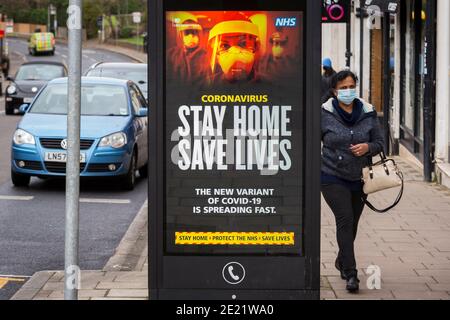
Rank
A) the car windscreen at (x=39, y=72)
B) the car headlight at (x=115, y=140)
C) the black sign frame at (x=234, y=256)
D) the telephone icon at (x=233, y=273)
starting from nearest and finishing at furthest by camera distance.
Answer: the black sign frame at (x=234, y=256)
the telephone icon at (x=233, y=273)
the car headlight at (x=115, y=140)
the car windscreen at (x=39, y=72)

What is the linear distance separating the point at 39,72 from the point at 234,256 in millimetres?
27730

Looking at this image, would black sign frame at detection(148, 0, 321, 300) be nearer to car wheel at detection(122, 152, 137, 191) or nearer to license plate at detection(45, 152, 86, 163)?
license plate at detection(45, 152, 86, 163)

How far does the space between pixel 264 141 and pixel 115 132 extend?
8.52 metres

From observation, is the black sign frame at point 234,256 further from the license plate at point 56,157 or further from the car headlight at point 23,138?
the car headlight at point 23,138

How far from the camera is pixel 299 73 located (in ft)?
22.0

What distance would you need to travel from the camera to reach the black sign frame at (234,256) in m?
6.65

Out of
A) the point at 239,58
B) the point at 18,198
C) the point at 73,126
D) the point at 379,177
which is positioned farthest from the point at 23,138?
the point at 73,126

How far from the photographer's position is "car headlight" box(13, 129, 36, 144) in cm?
1491

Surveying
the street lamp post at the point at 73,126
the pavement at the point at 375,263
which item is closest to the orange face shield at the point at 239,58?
the street lamp post at the point at 73,126

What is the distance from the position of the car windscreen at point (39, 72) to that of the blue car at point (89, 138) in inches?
674

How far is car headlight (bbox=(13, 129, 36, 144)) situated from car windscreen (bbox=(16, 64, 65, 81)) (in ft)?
59.9
